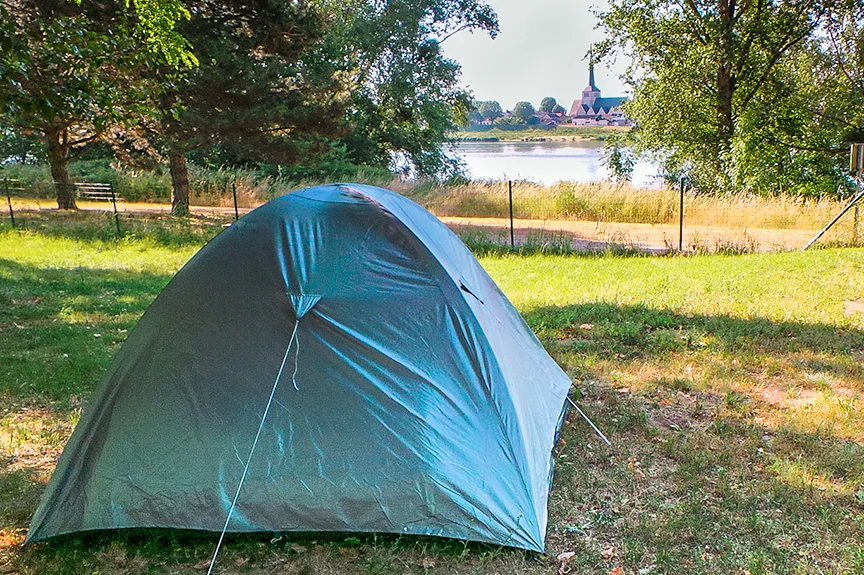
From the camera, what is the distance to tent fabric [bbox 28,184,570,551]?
302 centimetres

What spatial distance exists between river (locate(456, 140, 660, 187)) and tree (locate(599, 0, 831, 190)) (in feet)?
7.70

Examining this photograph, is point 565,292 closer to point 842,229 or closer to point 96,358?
point 96,358

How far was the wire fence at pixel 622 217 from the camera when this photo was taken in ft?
37.9

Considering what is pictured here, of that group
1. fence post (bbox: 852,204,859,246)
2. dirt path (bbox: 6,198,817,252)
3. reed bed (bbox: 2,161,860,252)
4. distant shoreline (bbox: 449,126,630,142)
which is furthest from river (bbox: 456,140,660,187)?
fence post (bbox: 852,204,859,246)

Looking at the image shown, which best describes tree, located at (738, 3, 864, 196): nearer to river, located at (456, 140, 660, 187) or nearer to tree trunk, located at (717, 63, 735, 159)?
tree trunk, located at (717, 63, 735, 159)

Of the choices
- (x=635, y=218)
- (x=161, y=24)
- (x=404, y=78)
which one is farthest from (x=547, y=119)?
(x=161, y=24)

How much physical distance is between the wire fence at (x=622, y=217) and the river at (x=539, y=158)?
881 cm

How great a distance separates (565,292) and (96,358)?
5082 mm

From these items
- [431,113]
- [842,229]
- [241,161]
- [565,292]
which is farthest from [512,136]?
[565,292]

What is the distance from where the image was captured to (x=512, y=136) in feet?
176

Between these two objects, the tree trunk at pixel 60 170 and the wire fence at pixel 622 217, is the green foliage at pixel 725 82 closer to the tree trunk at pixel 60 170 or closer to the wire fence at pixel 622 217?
the wire fence at pixel 622 217

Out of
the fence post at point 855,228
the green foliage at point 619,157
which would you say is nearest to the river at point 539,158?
the green foliage at point 619,157

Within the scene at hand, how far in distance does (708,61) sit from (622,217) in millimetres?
8051

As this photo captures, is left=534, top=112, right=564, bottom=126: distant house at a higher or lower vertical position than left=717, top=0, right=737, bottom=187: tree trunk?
higher
